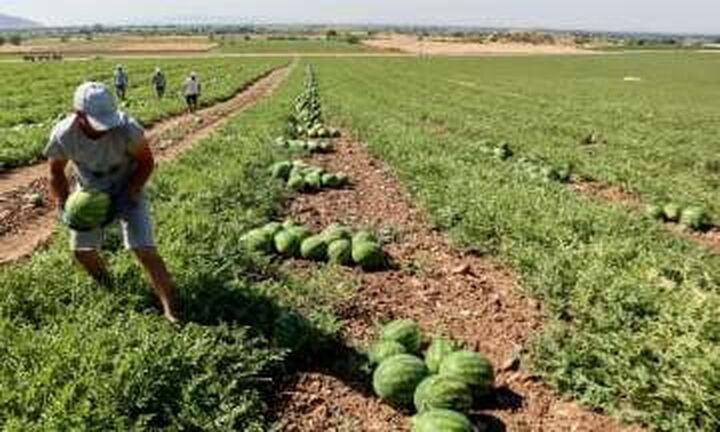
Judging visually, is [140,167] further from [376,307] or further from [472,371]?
[472,371]

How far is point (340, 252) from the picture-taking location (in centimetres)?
940

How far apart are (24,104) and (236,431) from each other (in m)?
26.7

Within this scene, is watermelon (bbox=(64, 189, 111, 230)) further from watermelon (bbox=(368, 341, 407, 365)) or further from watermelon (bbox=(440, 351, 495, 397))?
watermelon (bbox=(440, 351, 495, 397))

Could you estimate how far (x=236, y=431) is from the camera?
556 cm

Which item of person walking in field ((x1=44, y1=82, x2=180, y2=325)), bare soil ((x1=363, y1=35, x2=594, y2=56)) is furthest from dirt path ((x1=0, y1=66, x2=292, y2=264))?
bare soil ((x1=363, y1=35, x2=594, y2=56))

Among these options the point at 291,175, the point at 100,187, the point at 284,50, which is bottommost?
the point at 284,50

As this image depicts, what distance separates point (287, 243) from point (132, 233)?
285cm

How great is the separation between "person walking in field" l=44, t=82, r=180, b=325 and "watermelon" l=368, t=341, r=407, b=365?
1.48 m

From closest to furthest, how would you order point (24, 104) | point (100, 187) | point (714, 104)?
point (100, 187), point (24, 104), point (714, 104)

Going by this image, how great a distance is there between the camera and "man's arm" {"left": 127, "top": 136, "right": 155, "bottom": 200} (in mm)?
6664

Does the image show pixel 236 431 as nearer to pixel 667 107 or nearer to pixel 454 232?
pixel 454 232

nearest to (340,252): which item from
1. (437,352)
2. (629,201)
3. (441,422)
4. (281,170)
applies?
(437,352)

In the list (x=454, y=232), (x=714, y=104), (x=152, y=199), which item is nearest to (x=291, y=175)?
(x=152, y=199)

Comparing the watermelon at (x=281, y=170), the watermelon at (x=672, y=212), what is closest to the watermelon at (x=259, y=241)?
the watermelon at (x=281, y=170)
